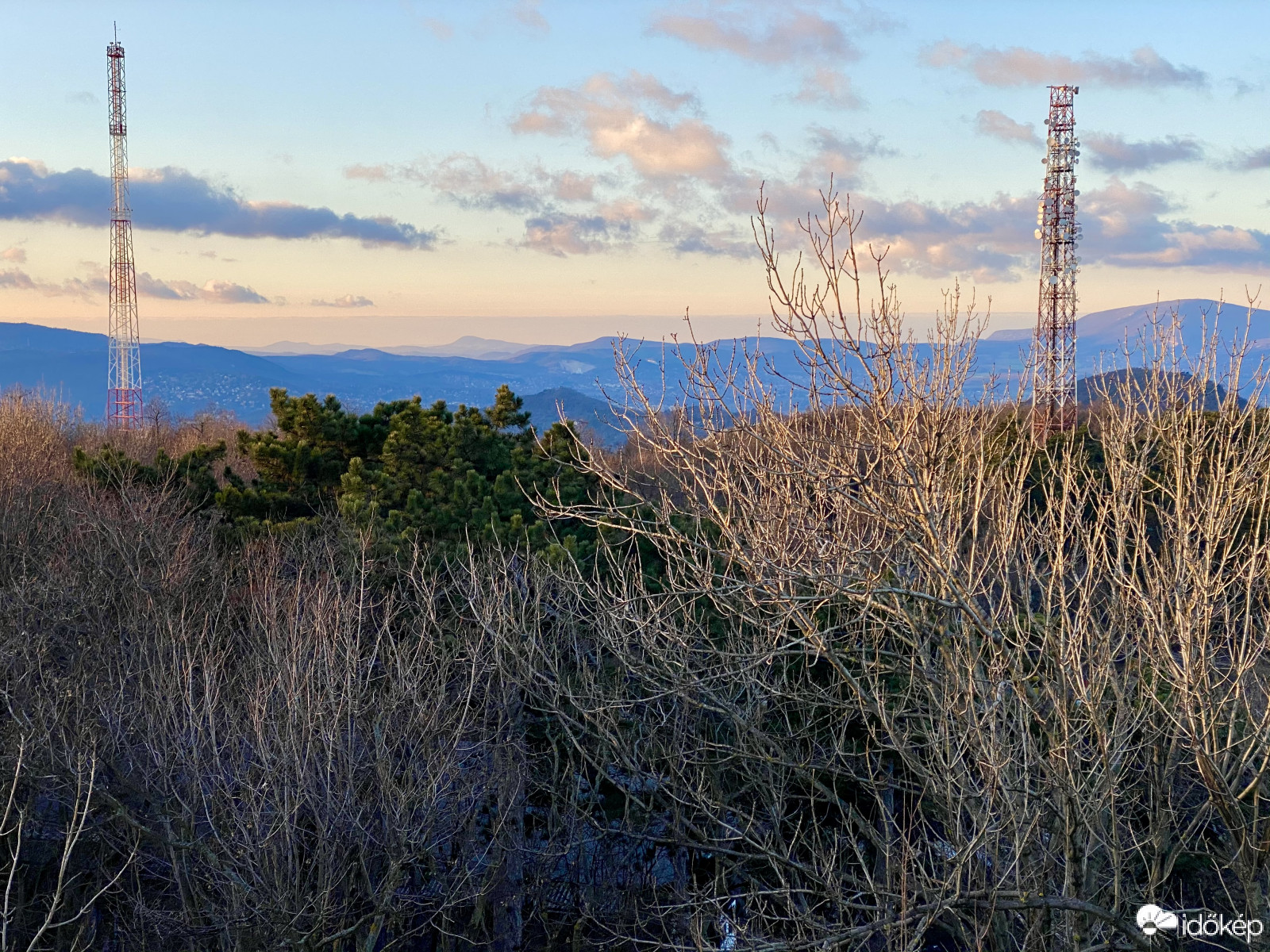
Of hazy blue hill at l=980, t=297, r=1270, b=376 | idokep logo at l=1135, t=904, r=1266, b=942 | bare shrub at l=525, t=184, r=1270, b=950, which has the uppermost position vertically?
hazy blue hill at l=980, t=297, r=1270, b=376

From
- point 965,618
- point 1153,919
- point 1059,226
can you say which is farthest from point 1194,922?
point 1059,226

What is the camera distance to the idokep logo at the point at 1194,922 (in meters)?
8.34

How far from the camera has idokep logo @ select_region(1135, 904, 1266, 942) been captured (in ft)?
27.3

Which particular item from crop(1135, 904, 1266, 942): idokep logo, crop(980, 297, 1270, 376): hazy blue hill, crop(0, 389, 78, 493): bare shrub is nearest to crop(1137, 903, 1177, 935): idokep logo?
crop(1135, 904, 1266, 942): idokep logo

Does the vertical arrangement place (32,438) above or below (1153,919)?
above

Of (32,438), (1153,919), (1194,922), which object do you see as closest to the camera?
(1153,919)

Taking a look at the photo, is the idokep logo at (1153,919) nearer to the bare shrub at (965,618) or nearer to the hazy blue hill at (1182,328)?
the bare shrub at (965,618)

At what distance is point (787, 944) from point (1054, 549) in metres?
4.07

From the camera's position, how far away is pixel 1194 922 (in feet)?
30.9

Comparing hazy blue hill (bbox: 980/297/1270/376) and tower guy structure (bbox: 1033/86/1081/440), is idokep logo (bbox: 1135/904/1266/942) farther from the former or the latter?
tower guy structure (bbox: 1033/86/1081/440)

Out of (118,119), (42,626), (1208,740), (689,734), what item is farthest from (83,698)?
(118,119)

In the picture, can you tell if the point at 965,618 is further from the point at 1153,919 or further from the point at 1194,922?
the point at 1194,922

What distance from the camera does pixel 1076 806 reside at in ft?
26.1

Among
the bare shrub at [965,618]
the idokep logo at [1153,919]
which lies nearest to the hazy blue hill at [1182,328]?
the bare shrub at [965,618]
